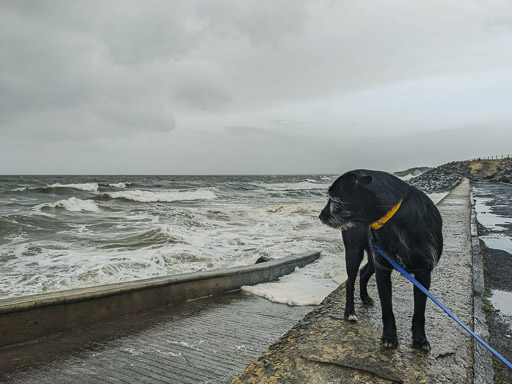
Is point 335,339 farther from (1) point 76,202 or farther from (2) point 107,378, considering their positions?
(1) point 76,202

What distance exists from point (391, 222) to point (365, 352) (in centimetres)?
91

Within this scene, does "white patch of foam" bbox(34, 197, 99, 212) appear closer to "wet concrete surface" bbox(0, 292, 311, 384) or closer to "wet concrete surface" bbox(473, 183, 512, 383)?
"wet concrete surface" bbox(0, 292, 311, 384)

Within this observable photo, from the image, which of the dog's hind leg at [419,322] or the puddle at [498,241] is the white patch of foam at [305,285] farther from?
the puddle at [498,241]

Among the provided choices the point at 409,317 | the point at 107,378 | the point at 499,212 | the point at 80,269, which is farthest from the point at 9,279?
the point at 499,212

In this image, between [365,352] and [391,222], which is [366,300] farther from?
[391,222]

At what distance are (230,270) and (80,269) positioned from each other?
3.30 meters

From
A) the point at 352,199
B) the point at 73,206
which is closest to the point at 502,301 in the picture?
the point at 352,199

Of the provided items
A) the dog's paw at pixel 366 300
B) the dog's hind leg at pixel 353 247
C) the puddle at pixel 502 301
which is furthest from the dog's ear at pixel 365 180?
the puddle at pixel 502 301

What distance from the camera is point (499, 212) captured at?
10992mm

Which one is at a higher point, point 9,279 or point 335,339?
point 335,339

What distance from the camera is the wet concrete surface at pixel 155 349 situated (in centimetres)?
272

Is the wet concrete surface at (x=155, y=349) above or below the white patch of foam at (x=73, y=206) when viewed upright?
below

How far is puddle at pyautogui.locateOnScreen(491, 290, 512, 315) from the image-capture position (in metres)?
3.40

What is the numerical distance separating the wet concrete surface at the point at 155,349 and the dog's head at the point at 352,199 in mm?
1644
